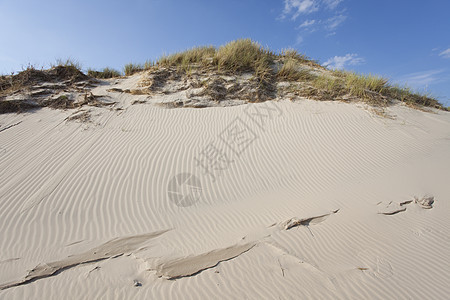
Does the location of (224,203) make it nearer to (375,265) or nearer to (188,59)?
(375,265)

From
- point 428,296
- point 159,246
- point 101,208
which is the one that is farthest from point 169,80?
point 428,296

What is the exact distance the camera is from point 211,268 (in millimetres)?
2729

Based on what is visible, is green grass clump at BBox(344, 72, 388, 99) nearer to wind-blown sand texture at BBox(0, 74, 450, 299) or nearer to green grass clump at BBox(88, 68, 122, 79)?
wind-blown sand texture at BBox(0, 74, 450, 299)

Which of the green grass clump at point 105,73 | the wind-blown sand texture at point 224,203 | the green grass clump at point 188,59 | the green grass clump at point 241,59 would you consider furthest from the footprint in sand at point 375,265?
the green grass clump at point 105,73

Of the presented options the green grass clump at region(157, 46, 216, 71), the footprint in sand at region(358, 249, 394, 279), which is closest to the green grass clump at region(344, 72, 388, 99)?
the green grass clump at region(157, 46, 216, 71)

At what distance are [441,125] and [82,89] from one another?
12340 millimetres

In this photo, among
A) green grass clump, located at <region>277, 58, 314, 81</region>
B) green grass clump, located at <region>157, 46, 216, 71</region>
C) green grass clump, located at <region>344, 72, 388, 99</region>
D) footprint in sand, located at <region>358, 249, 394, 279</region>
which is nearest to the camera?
footprint in sand, located at <region>358, 249, 394, 279</region>

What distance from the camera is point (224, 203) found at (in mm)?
4141

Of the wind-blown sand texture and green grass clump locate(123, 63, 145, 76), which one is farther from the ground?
green grass clump locate(123, 63, 145, 76)

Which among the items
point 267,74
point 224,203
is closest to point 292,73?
point 267,74

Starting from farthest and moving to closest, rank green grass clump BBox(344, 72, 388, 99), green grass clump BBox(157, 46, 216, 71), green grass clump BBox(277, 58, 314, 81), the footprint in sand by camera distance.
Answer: green grass clump BBox(157, 46, 216, 71) → green grass clump BBox(277, 58, 314, 81) → green grass clump BBox(344, 72, 388, 99) → the footprint in sand

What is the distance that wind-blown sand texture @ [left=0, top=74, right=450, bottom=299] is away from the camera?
2559mm

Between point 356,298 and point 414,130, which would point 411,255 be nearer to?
point 356,298

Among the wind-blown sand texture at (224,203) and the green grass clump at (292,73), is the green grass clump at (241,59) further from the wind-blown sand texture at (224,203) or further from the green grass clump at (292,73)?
the wind-blown sand texture at (224,203)
